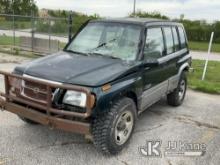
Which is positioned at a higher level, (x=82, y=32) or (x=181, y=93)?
(x=82, y=32)

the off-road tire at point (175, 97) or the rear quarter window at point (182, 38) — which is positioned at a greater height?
the rear quarter window at point (182, 38)

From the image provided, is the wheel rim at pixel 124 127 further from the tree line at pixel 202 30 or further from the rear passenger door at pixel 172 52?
the tree line at pixel 202 30

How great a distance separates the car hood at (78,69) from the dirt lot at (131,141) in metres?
1.07

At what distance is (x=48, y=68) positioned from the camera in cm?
430

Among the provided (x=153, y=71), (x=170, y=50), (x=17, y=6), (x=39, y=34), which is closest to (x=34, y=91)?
(x=153, y=71)

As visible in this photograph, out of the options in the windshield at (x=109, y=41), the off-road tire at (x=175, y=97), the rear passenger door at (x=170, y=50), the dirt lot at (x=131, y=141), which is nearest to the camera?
the dirt lot at (x=131, y=141)

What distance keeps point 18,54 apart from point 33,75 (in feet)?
32.4

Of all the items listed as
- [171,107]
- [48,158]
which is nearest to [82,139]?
[48,158]

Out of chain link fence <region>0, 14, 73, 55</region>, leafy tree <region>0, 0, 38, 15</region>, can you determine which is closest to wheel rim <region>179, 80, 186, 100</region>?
chain link fence <region>0, 14, 73, 55</region>

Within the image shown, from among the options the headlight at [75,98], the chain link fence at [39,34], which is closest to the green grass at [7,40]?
the chain link fence at [39,34]

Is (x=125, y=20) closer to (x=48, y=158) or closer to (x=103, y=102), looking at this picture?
(x=103, y=102)

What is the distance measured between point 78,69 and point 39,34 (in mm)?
10126

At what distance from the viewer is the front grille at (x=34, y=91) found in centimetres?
403

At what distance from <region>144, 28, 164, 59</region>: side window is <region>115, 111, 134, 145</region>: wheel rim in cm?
105
